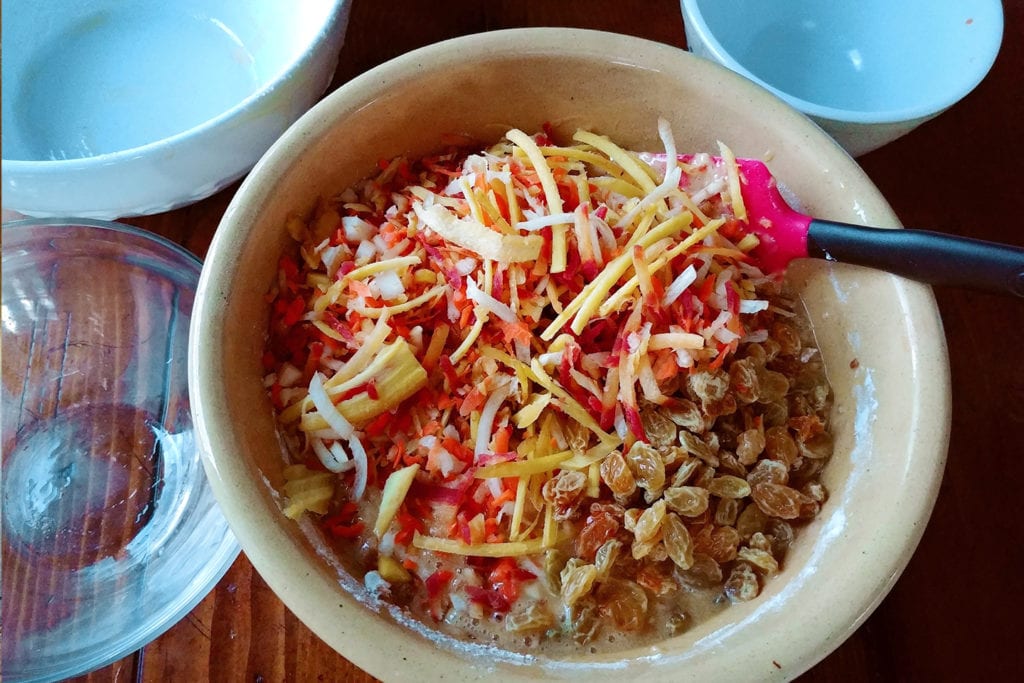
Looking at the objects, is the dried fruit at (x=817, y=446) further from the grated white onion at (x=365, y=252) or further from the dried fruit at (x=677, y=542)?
the grated white onion at (x=365, y=252)

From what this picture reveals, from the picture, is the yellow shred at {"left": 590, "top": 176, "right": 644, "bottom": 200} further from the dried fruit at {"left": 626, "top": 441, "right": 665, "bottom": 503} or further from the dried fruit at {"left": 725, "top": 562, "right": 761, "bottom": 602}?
the dried fruit at {"left": 725, "top": 562, "right": 761, "bottom": 602}

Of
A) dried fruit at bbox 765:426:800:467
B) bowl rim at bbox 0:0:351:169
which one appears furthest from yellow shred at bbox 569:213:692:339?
bowl rim at bbox 0:0:351:169

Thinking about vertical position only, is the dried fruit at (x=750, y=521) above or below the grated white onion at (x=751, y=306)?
below

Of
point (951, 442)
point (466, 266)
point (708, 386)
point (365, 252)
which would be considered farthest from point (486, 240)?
point (951, 442)

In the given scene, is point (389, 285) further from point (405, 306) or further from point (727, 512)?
point (727, 512)

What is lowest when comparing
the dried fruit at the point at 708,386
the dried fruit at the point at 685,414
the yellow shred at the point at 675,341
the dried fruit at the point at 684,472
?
the dried fruit at the point at 684,472

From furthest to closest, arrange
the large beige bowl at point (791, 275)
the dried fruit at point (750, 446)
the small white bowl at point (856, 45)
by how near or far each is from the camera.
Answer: the small white bowl at point (856, 45)
the dried fruit at point (750, 446)
the large beige bowl at point (791, 275)

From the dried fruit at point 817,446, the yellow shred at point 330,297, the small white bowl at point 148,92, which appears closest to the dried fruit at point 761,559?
the dried fruit at point 817,446
